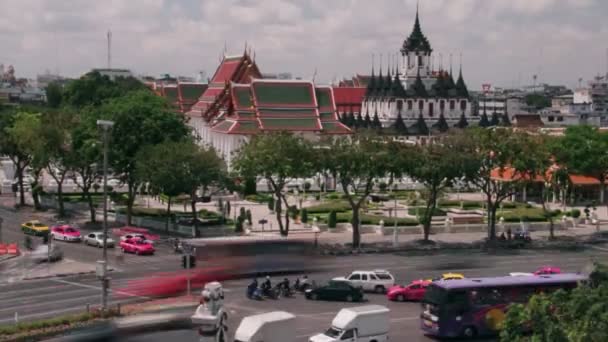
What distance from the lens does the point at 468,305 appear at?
32.8 metres

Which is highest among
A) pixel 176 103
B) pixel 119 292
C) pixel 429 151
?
pixel 176 103

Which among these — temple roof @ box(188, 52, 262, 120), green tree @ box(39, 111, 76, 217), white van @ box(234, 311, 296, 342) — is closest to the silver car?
green tree @ box(39, 111, 76, 217)

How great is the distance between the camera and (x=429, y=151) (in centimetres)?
5519

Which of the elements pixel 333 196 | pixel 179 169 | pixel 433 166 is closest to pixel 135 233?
pixel 179 169

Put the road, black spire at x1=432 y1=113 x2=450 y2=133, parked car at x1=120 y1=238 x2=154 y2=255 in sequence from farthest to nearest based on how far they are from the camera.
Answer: black spire at x1=432 y1=113 x2=450 y2=133 → parked car at x1=120 y1=238 x2=154 y2=255 → the road

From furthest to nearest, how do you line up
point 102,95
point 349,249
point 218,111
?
point 102,95
point 218,111
point 349,249

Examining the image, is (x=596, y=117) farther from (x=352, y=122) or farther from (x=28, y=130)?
→ (x=28, y=130)

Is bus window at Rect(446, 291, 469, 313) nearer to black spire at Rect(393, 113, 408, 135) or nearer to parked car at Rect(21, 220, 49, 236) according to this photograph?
parked car at Rect(21, 220, 49, 236)

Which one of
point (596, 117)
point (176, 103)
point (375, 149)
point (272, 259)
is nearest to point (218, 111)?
point (176, 103)

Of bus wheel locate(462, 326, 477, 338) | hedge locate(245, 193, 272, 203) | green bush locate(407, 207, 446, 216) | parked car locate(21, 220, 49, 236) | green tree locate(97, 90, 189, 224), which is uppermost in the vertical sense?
green tree locate(97, 90, 189, 224)

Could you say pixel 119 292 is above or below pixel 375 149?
below

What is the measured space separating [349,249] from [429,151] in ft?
24.5

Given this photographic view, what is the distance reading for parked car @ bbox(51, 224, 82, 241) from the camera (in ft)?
185

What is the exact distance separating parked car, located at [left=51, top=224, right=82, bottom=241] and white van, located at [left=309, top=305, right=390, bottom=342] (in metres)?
29.0
